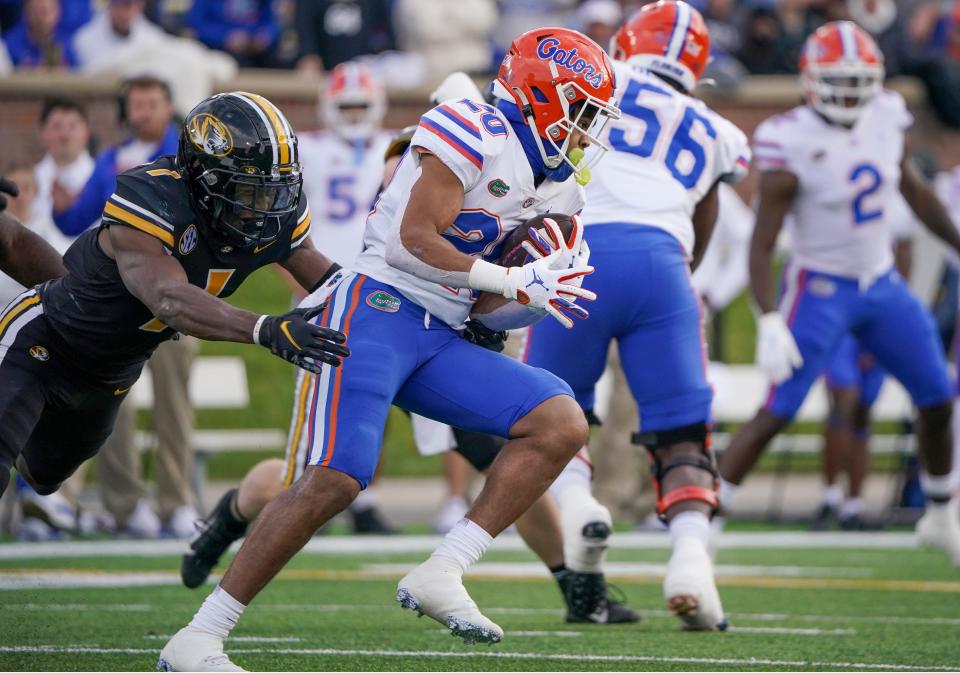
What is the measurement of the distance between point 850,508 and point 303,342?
256 inches

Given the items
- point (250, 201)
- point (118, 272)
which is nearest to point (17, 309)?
point (118, 272)

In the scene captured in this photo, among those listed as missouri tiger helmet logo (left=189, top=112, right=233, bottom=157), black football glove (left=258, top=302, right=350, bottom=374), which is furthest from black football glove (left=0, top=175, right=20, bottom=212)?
black football glove (left=258, top=302, right=350, bottom=374)

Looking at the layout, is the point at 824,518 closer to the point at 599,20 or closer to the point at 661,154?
the point at 599,20

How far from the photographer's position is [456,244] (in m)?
4.60

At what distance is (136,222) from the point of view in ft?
14.3

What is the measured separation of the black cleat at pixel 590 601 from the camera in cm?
563

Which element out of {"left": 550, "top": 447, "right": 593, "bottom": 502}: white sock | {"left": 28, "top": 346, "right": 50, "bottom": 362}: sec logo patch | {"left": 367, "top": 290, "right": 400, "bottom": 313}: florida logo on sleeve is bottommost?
{"left": 550, "top": 447, "right": 593, "bottom": 502}: white sock

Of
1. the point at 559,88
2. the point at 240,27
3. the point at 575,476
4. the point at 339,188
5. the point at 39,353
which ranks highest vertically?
the point at 240,27

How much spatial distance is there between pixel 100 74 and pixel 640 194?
6.54 meters

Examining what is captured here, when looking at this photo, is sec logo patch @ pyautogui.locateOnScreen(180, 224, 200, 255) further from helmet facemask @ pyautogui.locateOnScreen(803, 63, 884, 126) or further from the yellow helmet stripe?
helmet facemask @ pyautogui.locateOnScreen(803, 63, 884, 126)

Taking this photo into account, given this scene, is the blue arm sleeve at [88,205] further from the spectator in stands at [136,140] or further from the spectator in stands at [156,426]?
the spectator in stands at [156,426]

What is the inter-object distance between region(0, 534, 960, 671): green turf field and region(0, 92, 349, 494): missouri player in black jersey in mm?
752

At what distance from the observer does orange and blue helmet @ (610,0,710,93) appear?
591 centimetres

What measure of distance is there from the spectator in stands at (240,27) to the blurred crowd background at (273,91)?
1cm
